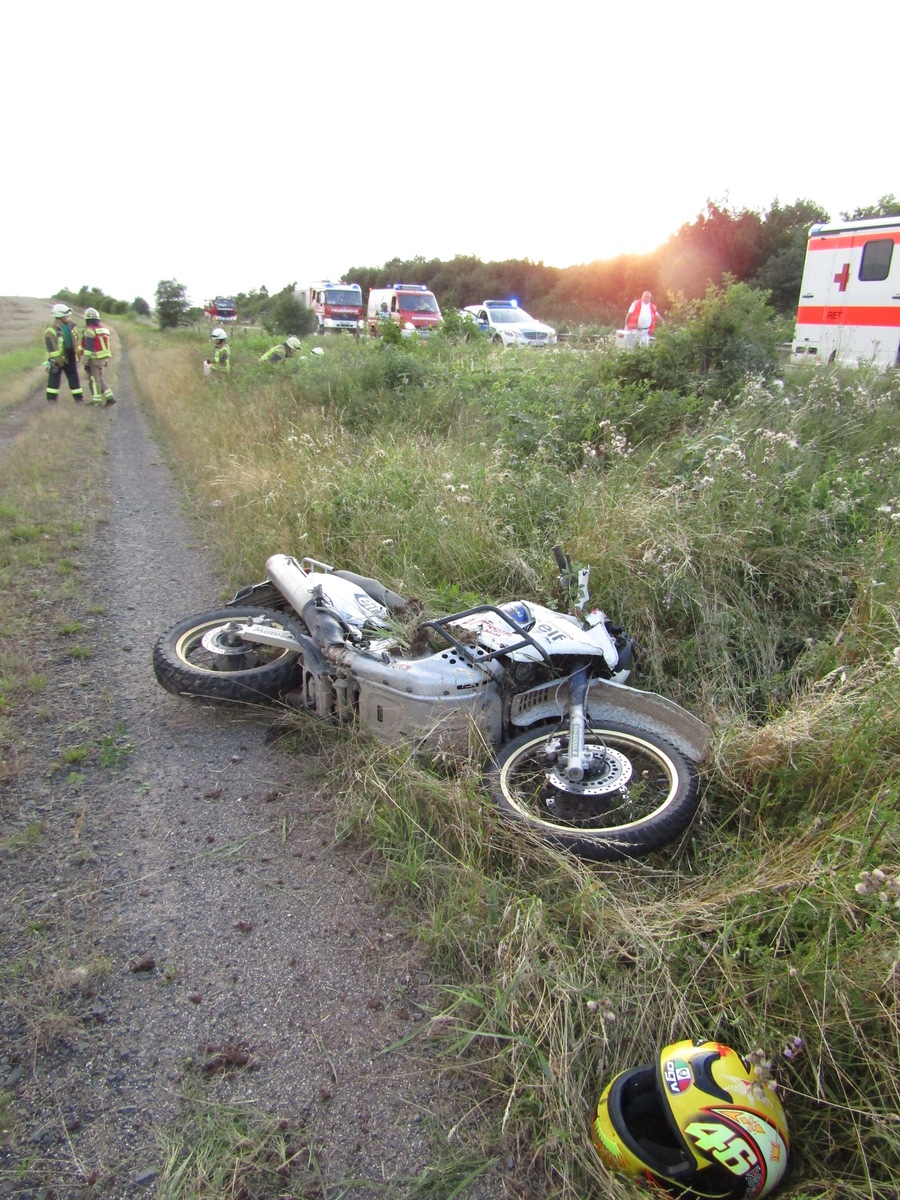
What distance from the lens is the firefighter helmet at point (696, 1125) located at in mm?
1668

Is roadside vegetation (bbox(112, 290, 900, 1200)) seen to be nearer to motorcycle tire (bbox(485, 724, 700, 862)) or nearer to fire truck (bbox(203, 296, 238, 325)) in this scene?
motorcycle tire (bbox(485, 724, 700, 862))

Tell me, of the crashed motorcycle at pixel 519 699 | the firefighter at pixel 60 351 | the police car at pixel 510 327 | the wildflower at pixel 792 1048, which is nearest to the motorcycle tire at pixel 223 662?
the crashed motorcycle at pixel 519 699

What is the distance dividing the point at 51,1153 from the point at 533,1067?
1.20m

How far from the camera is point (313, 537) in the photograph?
224 inches

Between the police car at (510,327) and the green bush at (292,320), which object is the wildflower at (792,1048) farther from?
the green bush at (292,320)

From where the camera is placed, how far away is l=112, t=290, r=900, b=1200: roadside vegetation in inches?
76.4

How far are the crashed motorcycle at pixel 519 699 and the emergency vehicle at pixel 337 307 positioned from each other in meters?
28.4

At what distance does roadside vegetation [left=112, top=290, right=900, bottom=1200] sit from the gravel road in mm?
178

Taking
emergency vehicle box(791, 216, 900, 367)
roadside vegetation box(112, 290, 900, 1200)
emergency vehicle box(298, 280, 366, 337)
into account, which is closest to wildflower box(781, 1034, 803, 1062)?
roadside vegetation box(112, 290, 900, 1200)

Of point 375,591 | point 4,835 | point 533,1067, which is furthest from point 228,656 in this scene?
point 533,1067

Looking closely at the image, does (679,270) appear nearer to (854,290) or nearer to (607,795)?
(854,290)

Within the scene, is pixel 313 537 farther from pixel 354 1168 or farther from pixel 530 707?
pixel 354 1168

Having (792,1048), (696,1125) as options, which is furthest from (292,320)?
(696,1125)

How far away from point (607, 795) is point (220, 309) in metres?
52.2
